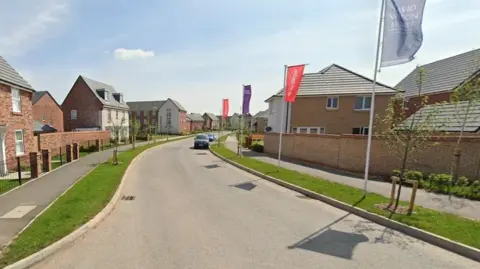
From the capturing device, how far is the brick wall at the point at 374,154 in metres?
11.5

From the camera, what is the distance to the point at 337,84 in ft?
83.1

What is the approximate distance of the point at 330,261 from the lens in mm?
4711

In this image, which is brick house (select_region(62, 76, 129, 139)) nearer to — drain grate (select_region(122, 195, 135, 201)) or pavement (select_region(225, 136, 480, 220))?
drain grate (select_region(122, 195, 135, 201))

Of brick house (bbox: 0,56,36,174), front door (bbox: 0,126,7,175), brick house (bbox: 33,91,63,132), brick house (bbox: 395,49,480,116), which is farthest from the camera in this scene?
brick house (bbox: 33,91,63,132)

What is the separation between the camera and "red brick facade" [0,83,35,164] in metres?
14.2

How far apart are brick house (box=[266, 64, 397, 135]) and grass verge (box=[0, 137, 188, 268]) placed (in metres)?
17.3

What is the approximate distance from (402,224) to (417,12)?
20.4 feet

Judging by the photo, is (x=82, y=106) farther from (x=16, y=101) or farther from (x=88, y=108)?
(x=16, y=101)

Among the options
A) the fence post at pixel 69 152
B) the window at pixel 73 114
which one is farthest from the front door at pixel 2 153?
the window at pixel 73 114

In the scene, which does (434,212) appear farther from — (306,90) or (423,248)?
(306,90)

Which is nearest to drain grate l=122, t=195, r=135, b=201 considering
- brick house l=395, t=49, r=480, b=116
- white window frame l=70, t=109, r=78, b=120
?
brick house l=395, t=49, r=480, b=116

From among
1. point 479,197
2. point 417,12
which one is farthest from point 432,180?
point 417,12

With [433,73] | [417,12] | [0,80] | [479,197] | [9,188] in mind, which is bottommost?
[9,188]

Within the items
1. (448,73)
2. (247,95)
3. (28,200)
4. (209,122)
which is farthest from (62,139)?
(209,122)
